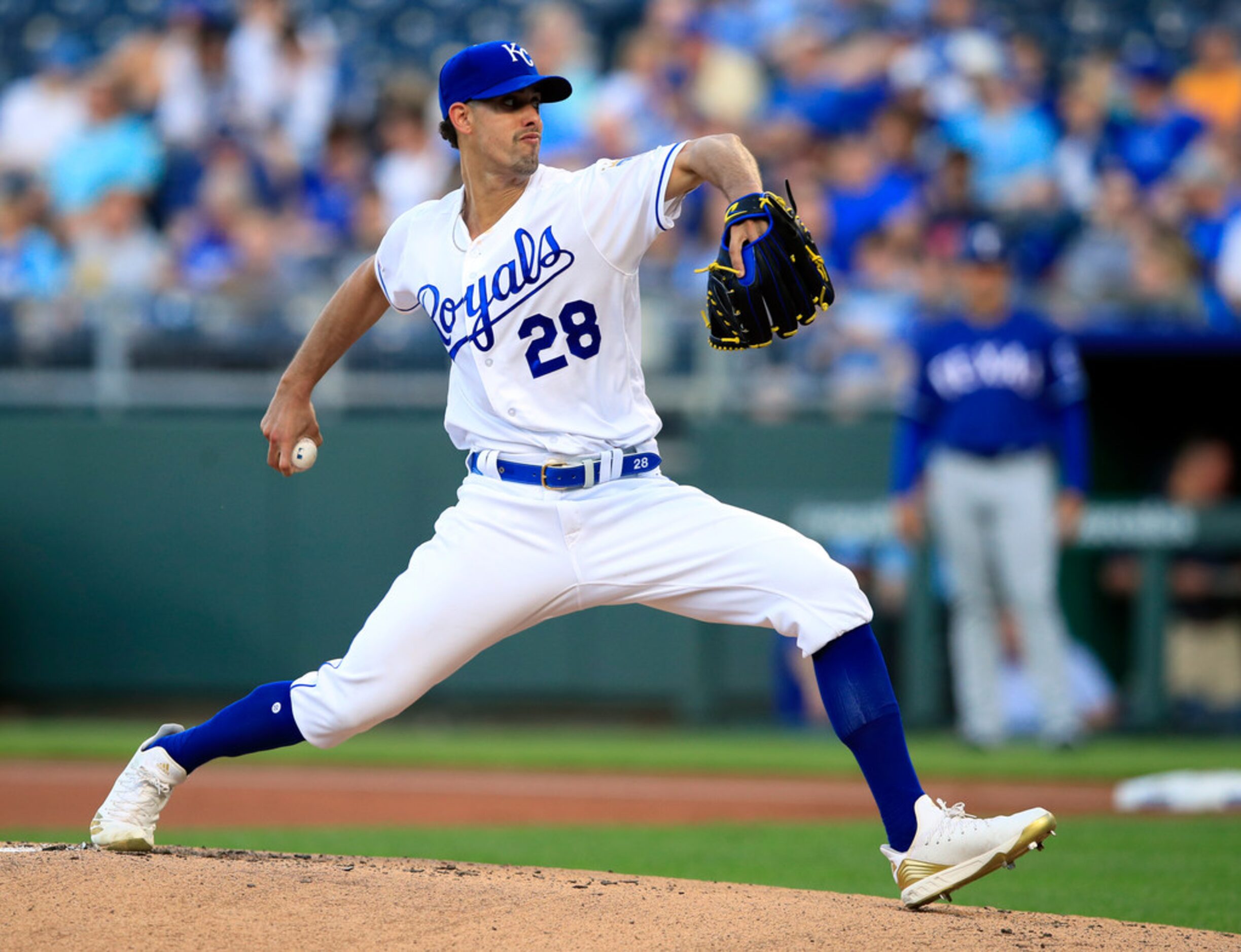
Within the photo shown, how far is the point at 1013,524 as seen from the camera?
7844 millimetres

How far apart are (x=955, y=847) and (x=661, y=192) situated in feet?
5.30

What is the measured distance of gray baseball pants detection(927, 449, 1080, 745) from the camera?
7.79 metres

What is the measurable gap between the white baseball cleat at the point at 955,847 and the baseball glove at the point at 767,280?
1145 millimetres

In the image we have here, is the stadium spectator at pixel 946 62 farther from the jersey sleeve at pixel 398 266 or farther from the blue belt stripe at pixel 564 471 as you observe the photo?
the blue belt stripe at pixel 564 471

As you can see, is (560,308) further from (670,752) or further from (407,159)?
(407,159)

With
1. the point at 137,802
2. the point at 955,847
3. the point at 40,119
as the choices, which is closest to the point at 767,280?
the point at 955,847

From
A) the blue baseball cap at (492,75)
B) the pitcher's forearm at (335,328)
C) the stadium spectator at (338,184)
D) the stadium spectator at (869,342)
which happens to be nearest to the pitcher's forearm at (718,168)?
the blue baseball cap at (492,75)

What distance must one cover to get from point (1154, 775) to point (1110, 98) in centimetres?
550

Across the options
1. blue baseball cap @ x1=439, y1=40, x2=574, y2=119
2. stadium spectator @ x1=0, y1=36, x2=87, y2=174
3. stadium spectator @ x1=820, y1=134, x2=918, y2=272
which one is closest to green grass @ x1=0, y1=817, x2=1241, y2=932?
blue baseball cap @ x1=439, y1=40, x2=574, y2=119

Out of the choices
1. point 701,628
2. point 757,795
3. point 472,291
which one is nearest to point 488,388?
point 472,291

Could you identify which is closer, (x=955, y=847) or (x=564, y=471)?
(x=955, y=847)

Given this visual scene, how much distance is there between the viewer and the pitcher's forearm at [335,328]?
14.0ft

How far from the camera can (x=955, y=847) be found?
364 centimetres

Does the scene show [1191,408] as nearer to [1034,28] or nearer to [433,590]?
[1034,28]
